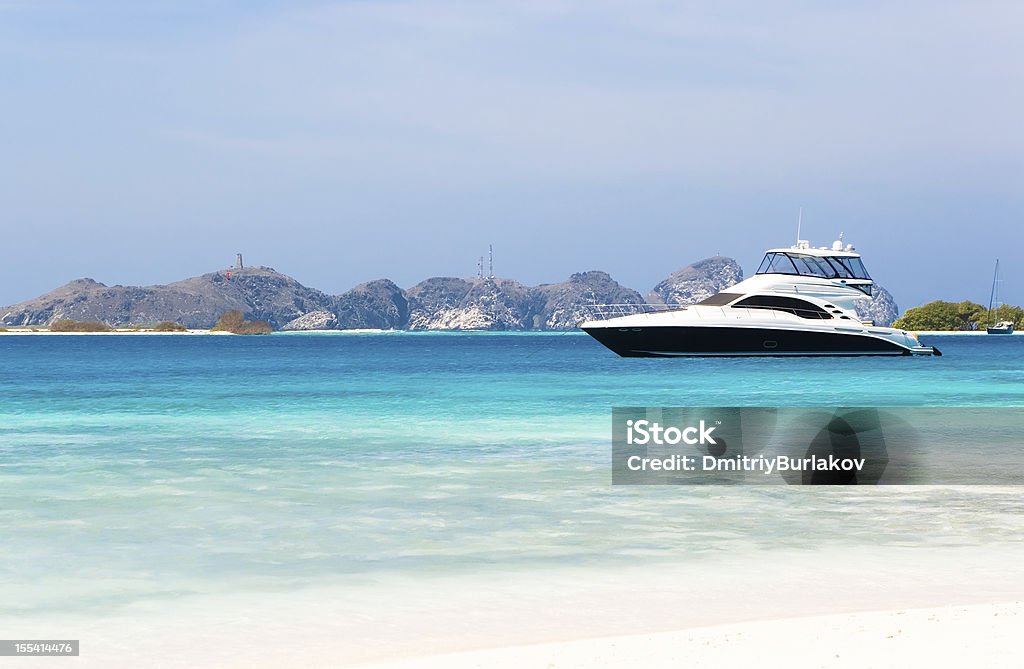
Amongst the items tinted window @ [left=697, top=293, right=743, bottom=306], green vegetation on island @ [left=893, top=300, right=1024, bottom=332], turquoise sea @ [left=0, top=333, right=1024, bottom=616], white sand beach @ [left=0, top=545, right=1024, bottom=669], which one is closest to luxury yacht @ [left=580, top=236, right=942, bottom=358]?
tinted window @ [left=697, top=293, right=743, bottom=306]

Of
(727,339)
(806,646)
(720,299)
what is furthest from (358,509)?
(720,299)

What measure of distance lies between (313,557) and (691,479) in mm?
5949

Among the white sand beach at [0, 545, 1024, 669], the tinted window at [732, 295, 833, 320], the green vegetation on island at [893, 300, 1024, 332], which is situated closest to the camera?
the white sand beach at [0, 545, 1024, 669]

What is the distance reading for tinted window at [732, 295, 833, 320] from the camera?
51.6 m

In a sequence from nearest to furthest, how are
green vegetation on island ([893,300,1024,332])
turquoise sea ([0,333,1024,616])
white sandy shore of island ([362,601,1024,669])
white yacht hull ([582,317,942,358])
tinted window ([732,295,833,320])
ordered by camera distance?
white sandy shore of island ([362,601,1024,669])
turquoise sea ([0,333,1024,616])
white yacht hull ([582,317,942,358])
tinted window ([732,295,833,320])
green vegetation on island ([893,300,1024,332])

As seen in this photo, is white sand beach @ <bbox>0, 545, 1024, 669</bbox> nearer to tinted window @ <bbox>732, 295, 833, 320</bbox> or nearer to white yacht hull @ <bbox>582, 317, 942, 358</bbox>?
white yacht hull @ <bbox>582, 317, 942, 358</bbox>

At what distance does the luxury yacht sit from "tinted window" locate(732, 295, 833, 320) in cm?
5

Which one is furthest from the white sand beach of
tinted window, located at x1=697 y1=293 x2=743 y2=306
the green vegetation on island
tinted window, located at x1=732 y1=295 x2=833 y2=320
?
the green vegetation on island

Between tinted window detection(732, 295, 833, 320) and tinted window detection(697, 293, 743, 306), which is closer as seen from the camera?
tinted window detection(732, 295, 833, 320)

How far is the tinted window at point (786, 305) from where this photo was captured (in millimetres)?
51594

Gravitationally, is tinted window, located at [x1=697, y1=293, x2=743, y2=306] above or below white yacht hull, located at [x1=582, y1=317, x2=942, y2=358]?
above

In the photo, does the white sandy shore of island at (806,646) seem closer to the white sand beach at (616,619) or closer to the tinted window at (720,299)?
the white sand beach at (616,619)

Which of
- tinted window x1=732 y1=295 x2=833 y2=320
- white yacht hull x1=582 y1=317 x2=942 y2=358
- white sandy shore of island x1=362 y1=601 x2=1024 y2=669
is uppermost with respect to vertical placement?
tinted window x1=732 y1=295 x2=833 y2=320

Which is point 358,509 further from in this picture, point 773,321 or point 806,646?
point 773,321
